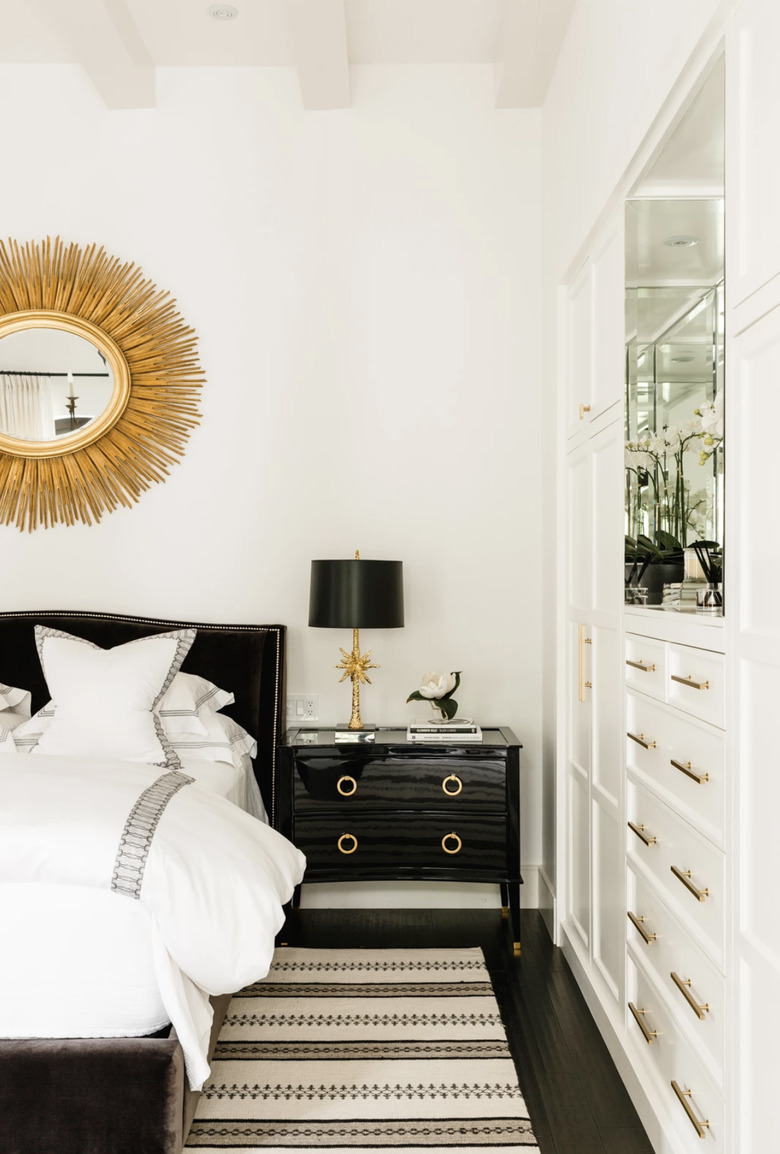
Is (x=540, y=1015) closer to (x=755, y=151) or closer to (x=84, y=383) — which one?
(x=755, y=151)

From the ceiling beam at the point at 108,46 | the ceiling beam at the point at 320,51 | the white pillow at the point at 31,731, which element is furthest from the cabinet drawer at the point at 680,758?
the ceiling beam at the point at 108,46

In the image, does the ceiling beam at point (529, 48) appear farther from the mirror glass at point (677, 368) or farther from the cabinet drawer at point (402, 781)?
the cabinet drawer at point (402, 781)

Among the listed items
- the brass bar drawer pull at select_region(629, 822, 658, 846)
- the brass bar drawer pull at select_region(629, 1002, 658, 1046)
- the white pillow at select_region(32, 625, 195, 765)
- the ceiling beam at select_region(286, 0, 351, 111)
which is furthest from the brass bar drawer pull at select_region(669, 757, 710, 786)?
the ceiling beam at select_region(286, 0, 351, 111)

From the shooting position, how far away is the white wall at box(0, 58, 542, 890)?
3.34 meters

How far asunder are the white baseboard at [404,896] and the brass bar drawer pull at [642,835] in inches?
50.5

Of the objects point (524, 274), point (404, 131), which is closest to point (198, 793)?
point (524, 274)

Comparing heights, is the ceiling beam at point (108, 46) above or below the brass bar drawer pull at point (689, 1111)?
above

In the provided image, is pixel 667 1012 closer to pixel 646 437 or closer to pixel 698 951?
pixel 698 951

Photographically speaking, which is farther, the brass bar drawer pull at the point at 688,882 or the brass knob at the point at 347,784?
the brass knob at the point at 347,784

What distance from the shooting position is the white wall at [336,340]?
11.0 feet

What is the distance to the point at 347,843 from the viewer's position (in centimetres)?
296

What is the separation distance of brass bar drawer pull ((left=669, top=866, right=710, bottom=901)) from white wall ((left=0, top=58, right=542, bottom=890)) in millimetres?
1574

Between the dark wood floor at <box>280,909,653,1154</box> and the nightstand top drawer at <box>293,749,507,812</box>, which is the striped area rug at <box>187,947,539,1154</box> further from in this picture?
the nightstand top drawer at <box>293,749,507,812</box>

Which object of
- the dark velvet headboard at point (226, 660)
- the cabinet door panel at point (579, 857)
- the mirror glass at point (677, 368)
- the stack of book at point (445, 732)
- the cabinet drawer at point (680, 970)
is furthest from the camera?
the dark velvet headboard at point (226, 660)
